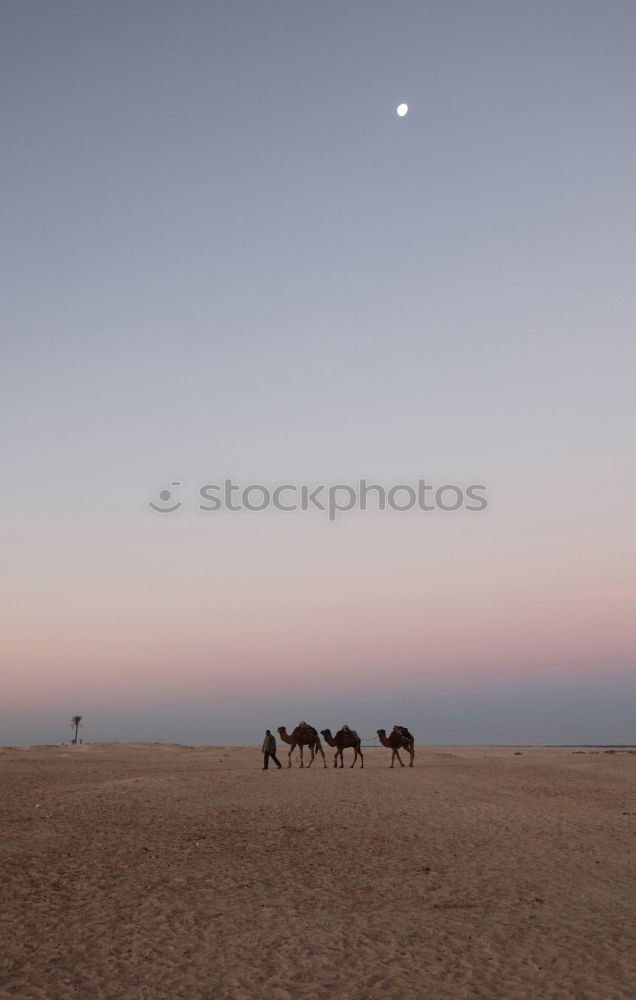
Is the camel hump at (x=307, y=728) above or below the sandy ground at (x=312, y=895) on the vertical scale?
above

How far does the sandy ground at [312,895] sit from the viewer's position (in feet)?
28.3

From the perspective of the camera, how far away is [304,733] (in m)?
33.3

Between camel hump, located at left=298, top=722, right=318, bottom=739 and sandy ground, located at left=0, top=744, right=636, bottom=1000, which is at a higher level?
camel hump, located at left=298, top=722, right=318, bottom=739

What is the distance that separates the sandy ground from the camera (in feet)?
28.3

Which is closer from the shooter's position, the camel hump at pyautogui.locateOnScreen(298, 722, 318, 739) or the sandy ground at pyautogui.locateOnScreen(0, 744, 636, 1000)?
the sandy ground at pyautogui.locateOnScreen(0, 744, 636, 1000)

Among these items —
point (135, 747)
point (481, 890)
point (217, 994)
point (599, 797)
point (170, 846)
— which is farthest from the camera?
point (135, 747)

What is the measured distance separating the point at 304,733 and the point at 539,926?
23.3 meters

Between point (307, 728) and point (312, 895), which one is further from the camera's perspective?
point (307, 728)

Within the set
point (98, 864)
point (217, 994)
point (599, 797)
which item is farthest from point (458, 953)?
point (599, 797)

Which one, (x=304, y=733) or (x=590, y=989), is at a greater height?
(x=304, y=733)

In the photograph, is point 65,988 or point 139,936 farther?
point 139,936

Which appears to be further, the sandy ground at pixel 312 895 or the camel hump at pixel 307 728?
the camel hump at pixel 307 728

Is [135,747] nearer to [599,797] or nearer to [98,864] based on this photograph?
[599,797]

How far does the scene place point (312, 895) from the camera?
12.0 meters
